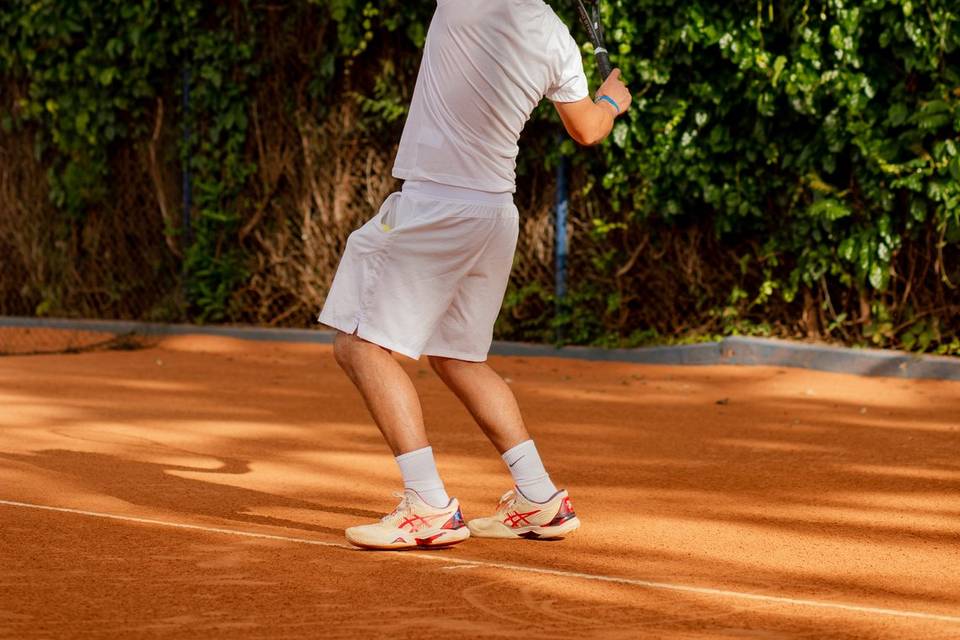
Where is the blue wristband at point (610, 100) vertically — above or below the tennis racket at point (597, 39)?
below

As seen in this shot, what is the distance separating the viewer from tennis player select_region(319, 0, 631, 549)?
5027 millimetres

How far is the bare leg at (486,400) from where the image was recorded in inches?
210

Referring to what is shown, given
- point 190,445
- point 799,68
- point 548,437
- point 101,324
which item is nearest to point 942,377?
point 799,68

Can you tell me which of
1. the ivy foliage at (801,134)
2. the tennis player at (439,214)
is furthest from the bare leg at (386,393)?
the ivy foliage at (801,134)

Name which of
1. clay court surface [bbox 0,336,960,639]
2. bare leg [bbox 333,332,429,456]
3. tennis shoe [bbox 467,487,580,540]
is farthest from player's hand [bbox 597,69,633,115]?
clay court surface [bbox 0,336,960,639]

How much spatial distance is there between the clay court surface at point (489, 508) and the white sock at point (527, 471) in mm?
181

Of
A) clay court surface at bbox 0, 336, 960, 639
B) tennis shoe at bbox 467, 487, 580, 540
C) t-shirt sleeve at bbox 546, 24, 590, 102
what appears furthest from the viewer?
tennis shoe at bbox 467, 487, 580, 540

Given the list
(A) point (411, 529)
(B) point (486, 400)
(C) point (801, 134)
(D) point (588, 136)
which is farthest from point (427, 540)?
(C) point (801, 134)

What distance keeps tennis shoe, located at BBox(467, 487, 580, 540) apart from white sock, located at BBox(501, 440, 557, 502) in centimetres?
3

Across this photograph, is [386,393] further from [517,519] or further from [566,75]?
[566,75]

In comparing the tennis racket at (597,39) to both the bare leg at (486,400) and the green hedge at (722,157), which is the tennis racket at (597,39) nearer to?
the bare leg at (486,400)

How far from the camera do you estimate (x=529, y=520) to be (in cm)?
527

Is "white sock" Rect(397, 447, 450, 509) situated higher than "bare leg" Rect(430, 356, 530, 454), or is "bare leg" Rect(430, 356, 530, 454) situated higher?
"bare leg" Rect(430, 356, 530, 454)

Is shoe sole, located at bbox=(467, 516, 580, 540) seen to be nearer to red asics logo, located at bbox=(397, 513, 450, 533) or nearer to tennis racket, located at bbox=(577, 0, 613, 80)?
red asics logo, located at bbox=(397, 513, 450, 533)
